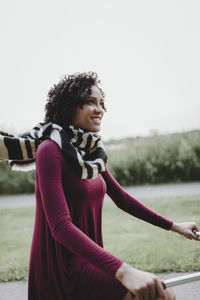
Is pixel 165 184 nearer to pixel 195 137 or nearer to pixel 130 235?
pixel 195 137

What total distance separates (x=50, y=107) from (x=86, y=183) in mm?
623

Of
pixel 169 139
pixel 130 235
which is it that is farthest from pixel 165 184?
pixel 130 235

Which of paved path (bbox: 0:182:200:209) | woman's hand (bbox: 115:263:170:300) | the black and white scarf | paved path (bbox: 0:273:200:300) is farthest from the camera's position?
paved path (bbox: 0:182:200:209)

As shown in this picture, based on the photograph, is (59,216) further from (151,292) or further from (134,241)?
(134,241)

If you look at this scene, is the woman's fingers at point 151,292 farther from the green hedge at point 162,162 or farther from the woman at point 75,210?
the green hedge at point 162,162

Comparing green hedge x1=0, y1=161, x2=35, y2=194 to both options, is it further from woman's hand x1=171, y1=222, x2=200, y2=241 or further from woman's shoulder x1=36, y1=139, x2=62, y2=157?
woman's shoulder x1=36, y1=139, x2=62, y2=157

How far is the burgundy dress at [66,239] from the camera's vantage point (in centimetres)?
145

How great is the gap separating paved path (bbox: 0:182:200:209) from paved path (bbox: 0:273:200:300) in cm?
521

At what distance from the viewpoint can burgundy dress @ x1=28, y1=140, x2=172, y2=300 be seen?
4.77 ft

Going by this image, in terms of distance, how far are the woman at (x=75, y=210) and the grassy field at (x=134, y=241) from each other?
2938 mm

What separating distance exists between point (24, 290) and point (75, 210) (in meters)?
2.89

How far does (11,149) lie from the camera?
1.94 metres

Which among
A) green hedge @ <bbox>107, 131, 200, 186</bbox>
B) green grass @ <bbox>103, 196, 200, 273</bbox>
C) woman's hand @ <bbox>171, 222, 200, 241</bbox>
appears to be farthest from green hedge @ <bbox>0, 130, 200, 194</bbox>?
woman's hand @ <bbox>171, 222, 200, 241</bbox>

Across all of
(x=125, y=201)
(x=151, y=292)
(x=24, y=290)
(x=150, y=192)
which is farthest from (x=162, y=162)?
(x=151, y=292)
